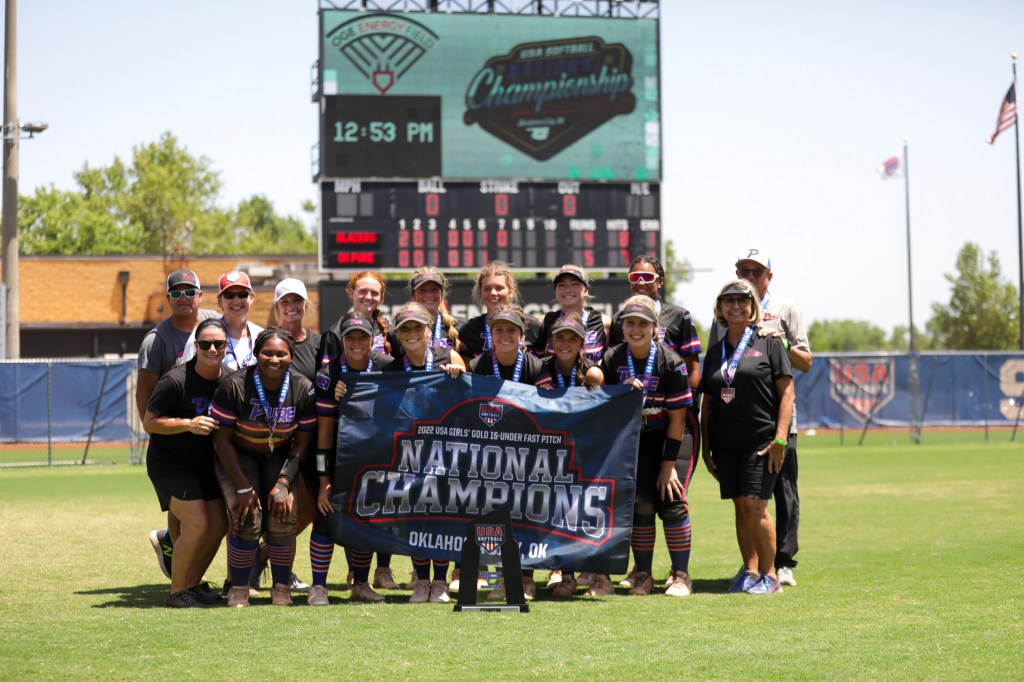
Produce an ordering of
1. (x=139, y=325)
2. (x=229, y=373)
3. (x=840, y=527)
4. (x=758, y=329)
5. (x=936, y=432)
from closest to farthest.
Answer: (x=229, y=373), (x=758, y=329), (x=840, y=527), (x=936, y=432), (x=139, y=325)

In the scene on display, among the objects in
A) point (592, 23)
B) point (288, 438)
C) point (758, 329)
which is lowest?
point (288, 438)

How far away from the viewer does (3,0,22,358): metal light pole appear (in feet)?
69.5

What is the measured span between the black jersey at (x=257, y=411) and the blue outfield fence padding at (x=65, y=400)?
15211 millimetres

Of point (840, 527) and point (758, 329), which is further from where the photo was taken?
point (840, 527)

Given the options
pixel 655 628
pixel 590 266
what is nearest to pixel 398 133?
pixel 590 266

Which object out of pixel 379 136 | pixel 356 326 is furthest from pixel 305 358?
pixel 379 136

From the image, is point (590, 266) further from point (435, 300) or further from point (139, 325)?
point (139, 325)

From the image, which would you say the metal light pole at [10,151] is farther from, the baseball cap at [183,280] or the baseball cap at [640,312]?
the baseball cap at [640,312]

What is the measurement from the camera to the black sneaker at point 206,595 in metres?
7.38

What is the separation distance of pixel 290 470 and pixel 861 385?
74.1 feet

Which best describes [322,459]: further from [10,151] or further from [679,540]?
[10,151]

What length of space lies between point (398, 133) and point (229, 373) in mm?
17887

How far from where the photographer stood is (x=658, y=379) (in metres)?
7.60

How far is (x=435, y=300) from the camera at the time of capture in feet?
26.6
